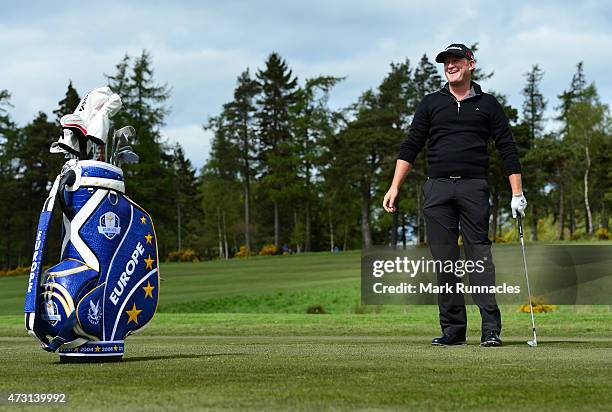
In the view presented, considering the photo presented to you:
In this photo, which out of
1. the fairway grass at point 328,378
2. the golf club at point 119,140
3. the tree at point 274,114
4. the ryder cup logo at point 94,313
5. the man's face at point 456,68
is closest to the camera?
the fairway grass at point 328,378

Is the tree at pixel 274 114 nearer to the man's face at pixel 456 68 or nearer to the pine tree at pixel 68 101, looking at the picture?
the pine tree at pixel 68 101

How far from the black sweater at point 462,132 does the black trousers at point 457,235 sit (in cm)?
12

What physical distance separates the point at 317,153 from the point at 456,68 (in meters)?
73.2

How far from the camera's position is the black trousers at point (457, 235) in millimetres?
7285

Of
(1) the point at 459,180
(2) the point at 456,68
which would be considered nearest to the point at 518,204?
(1) the point at 459,180

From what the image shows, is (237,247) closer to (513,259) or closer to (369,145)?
(369,145)

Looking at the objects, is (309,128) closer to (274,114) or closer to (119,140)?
(274,114)

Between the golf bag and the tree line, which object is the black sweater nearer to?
the golf bag

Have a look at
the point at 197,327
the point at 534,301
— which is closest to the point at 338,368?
the point at 197,327

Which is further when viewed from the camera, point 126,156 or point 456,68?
point 456,68

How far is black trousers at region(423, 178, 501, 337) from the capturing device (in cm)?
729

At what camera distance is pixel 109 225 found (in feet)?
19.8

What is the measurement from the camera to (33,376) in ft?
15.3

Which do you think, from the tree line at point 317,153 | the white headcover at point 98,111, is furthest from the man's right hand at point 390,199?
the tree line at point 317,153
